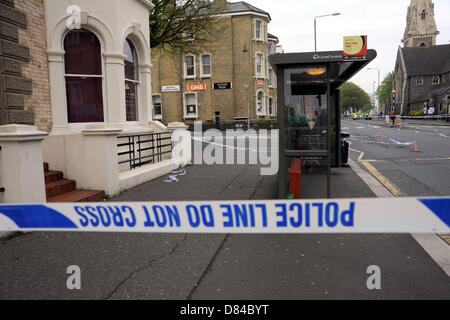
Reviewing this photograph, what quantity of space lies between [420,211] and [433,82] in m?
86.8

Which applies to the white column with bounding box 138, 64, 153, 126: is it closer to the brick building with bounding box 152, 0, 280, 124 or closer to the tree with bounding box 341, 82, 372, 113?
the brick building with bounding box 152, 0, 280, 124

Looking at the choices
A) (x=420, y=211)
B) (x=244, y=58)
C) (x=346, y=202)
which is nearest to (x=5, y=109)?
(x=346, y=202)

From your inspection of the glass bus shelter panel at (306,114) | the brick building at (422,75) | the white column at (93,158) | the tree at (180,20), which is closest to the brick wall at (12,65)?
the white column at (93,158)

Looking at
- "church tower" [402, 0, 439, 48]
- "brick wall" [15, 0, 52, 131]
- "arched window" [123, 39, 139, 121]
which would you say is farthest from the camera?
"church tower" [402, 0, 439, 48]

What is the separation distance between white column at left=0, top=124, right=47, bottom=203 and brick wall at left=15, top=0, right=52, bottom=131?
249cm

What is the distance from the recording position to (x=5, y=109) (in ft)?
21.1

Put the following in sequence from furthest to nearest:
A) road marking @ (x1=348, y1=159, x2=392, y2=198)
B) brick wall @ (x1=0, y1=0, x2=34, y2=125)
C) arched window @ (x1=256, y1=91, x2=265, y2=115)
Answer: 1. arched window @ (x1=256, y1=91, x2=265, y2=115)
2. road marking @ (x1=348, y1=159, x2=392, y2=198)
3. brick wall @ (x1=0, y1=0, x2=34, y2=125)

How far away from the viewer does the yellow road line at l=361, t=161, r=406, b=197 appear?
691 cm

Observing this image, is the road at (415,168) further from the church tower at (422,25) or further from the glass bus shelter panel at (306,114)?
the church tower at (422,25)

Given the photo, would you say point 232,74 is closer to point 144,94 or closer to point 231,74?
point 231,74

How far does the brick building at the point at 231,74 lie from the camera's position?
35.5 m

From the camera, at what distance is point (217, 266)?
377 cm

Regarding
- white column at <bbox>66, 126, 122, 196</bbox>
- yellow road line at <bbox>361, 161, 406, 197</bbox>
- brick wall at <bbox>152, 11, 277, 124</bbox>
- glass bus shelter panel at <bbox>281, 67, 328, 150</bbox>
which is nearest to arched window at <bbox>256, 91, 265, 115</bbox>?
brick wall at <bbox>152, 11, 277, 124</bbox>

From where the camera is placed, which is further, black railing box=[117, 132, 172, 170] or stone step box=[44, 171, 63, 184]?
black railing box=[117, 132, 172, 170]
